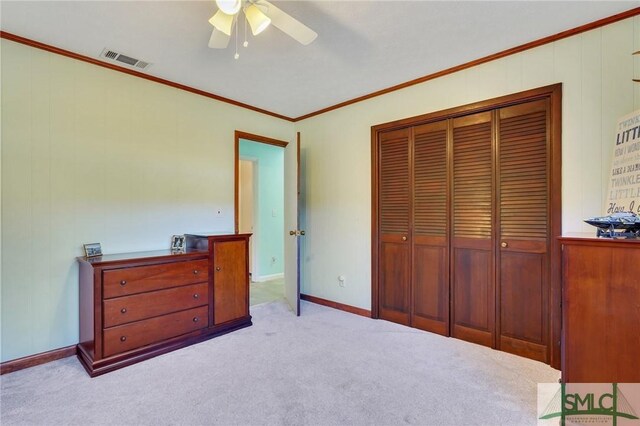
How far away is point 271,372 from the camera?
222 cm

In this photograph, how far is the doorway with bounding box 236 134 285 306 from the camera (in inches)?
202

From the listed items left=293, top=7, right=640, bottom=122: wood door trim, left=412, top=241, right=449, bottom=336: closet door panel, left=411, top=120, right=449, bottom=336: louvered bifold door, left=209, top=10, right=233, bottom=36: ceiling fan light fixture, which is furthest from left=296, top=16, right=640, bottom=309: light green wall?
left=209, top=10, right=233, bottom=36: ceiling fan light fixture

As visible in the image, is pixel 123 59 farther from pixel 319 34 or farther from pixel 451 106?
pixel 451 106

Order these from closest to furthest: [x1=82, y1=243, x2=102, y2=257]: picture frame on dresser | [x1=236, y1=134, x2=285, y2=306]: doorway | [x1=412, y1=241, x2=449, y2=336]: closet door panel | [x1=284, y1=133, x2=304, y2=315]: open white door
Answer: [x1=82, y1=243, x2=102, y2=257]: picture frame on dresser
[x1=412, y1=241, x2=449, y2=336]: closet door panel
[x1=284, y1=133, x2=304, y2=315]: open white door
[x1=236, y1=134, x2=285, y2=306]: doorway

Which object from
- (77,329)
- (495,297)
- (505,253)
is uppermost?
(505,253)

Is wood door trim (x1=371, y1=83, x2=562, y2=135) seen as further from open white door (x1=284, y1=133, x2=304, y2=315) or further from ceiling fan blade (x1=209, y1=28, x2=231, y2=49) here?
ceiling fan blade (x1=209, y1=28, x2=231, y2=49)

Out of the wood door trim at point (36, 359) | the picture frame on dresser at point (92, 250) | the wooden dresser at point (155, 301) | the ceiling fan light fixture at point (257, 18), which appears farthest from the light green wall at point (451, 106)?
the wood door trim at point (36, 359)

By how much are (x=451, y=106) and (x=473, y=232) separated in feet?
4.00

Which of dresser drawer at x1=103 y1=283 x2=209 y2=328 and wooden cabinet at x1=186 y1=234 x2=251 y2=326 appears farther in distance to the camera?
wooden cabinet at x1=186 y1=234 x2=251 y2=326

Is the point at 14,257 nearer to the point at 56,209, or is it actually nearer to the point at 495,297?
the point at 56,209

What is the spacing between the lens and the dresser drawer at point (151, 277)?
90.4 inches

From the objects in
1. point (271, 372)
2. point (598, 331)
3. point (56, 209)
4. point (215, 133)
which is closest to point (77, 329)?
point (56, 209)

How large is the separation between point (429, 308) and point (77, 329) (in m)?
3.22

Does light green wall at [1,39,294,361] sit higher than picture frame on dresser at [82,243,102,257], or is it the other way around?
light green wall at [1,39,294,361]
